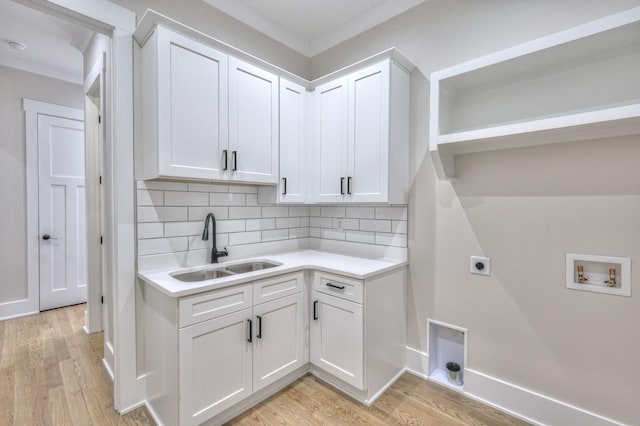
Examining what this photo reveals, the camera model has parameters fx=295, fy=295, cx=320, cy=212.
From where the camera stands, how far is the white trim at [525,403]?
164 cm

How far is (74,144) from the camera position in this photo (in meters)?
3.67

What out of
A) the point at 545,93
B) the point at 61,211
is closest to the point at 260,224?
the point at 545,93

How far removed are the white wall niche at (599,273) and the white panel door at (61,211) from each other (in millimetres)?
4901

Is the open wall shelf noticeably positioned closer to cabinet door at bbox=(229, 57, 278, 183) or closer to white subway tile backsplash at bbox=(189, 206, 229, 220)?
cabinet door at bbox=(229, 57, 278, 183)

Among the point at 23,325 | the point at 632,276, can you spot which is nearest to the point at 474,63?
the point at 632,276

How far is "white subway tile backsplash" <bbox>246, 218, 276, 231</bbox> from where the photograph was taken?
2.53 m

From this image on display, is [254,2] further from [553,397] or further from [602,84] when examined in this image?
[553,397]

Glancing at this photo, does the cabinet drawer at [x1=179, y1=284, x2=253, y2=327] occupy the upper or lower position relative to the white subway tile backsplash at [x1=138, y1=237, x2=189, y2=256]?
lower

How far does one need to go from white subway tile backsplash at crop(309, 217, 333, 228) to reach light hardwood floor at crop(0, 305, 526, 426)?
1323 millimetres

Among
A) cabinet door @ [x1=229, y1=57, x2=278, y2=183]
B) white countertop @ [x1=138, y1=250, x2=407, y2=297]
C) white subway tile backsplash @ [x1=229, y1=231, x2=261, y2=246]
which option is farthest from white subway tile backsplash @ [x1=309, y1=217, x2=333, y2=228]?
cabinet door @ [x1=229, y1=57, x2=278, y2=183]

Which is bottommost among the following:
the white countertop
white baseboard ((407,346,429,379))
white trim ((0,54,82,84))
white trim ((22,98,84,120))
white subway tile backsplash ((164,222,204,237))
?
white baseboard ((407,346,429,379))

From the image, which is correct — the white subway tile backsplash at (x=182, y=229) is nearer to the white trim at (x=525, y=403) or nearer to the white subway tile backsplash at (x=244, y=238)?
the white subway tile backsplash at (x=244, y=238)

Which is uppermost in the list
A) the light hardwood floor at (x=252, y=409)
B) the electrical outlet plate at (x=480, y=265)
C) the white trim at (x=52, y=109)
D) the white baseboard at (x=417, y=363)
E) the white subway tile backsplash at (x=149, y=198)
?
the white trim at (x=52, y=109)

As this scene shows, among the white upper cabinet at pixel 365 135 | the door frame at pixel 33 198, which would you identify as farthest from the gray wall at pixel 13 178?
the white upper cabinet at pixel 365 135
